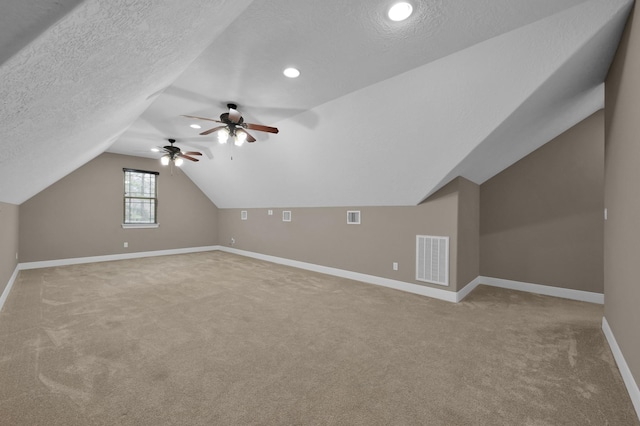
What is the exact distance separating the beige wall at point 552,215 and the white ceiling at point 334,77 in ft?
1.03

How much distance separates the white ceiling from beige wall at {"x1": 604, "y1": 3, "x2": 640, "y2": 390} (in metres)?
0.25

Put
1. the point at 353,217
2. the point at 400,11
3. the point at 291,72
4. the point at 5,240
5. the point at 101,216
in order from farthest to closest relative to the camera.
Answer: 1. the point at 101,216
2. the point at 353,217
3. the point at 5,240
4. the point at 291,72
5. the point at 400,11

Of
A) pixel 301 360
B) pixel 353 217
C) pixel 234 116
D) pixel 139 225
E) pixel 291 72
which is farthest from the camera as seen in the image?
pixel 139 225

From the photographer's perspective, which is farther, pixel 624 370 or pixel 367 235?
pixel 367 235

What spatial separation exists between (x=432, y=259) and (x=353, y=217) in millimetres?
1645

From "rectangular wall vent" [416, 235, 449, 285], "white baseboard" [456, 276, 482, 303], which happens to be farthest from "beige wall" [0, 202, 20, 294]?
"white baseboard" [456, 276, 482, 303]

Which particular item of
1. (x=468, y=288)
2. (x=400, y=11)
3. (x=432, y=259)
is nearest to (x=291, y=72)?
(x=400, y=11)

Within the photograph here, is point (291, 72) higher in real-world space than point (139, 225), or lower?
higher

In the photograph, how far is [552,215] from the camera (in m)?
4.32

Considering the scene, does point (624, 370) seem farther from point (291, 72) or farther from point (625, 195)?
point (291, 72)

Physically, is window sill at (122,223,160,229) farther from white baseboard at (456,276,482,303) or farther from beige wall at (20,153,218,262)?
white baseboard at (456,276,482,303)

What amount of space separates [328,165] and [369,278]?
2177 millimetres

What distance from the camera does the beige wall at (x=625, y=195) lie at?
6.23ft

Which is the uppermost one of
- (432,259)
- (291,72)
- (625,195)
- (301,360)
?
(291,72)
